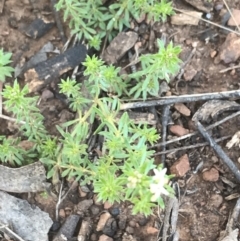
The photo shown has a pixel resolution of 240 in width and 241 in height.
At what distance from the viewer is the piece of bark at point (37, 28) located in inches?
166

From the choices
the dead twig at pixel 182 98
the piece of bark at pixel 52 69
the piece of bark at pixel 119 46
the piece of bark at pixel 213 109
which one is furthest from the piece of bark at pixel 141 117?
the piece of bark at pixel 52 69

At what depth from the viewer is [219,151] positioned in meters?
3.74

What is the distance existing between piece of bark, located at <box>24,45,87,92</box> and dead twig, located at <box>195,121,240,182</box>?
1033mm

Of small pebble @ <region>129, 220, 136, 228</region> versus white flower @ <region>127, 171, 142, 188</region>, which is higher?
white flower @ <region>127, 171, 142, 188</region>

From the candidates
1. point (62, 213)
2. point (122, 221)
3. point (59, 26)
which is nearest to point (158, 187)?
point (122, 221)

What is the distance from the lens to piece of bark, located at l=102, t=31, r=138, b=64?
405 centimetres

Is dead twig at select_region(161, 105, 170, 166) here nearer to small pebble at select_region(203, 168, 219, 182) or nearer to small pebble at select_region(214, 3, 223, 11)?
small pebble at select_region(203, 168, 219, 182)

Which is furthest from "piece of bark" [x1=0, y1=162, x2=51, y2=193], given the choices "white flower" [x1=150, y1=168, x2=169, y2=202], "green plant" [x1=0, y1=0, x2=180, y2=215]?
"white flower" [x1=150, y1=168, x2=169, y2=202]

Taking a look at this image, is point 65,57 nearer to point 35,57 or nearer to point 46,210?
point 35,57

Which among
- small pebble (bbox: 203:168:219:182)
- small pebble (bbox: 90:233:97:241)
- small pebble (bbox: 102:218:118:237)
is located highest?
small pebble (bbox: 203:168:219:182)

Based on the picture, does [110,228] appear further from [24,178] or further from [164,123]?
[164,123]

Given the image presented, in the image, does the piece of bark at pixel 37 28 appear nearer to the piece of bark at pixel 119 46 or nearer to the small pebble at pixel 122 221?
the piece of bark at pixel 119 46

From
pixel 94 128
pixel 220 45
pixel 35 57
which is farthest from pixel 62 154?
pixel 220 45

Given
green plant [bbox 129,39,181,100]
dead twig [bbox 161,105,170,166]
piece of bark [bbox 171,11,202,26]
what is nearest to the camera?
green plant [bbox 129,39,181,100]
